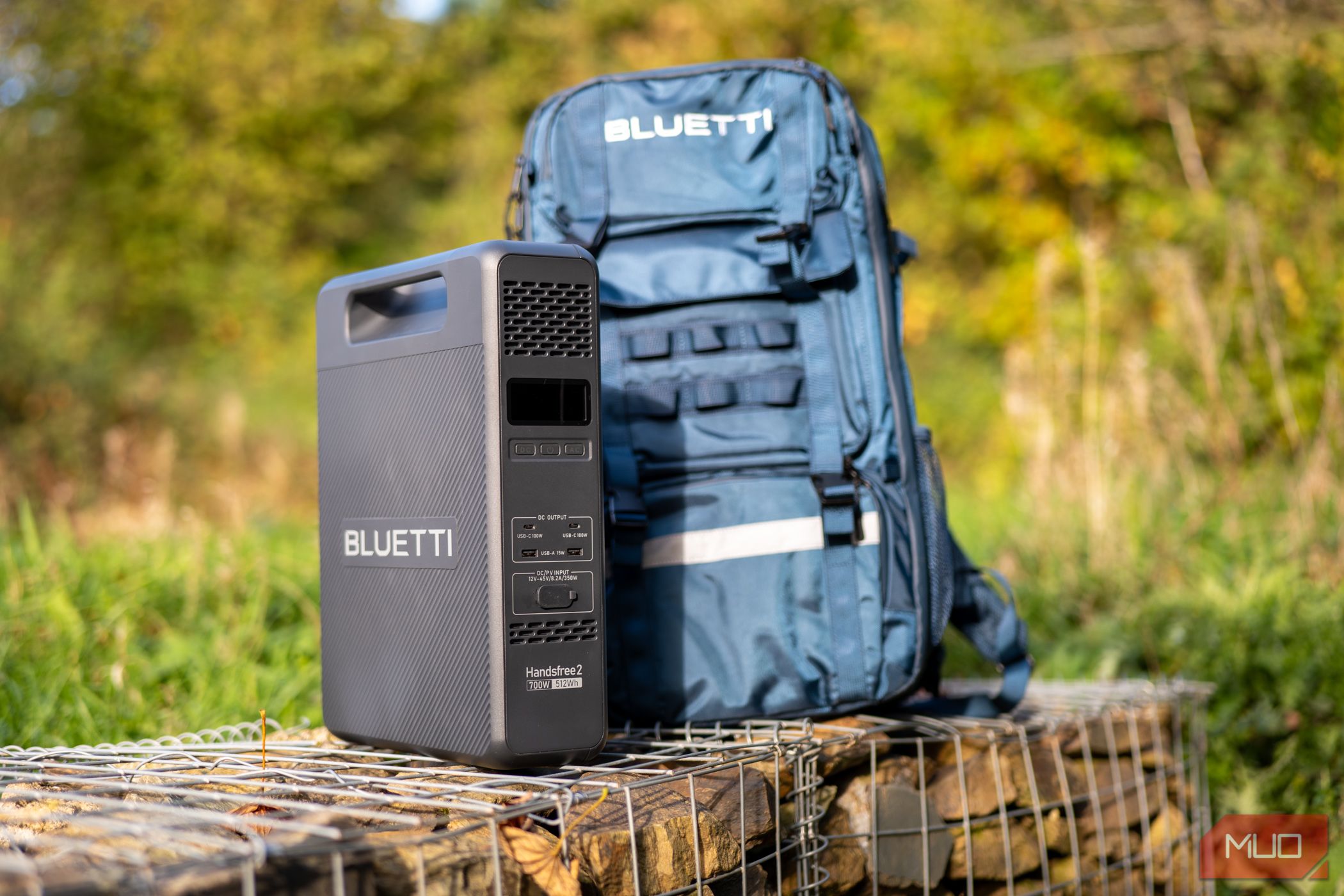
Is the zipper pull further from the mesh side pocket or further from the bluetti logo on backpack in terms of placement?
the mesh side pocket

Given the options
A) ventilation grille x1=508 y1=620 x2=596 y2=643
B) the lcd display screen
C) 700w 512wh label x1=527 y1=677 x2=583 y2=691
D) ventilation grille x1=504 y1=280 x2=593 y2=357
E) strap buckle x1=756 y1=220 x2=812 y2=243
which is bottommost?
700w 512wh label x1=527 y1=677 x2=583 y2=691

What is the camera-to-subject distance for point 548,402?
1532mm

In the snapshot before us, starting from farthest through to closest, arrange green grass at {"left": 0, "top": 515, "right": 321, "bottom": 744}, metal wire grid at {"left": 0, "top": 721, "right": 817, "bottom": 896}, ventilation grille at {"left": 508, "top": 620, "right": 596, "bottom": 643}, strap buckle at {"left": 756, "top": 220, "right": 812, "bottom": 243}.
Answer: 1. green grass at {"left": 0, "top": 515, "right": 321, "bottom": 744}
2. strap buckle at {"left": 756, "top": 220, "right": 812, "bottom": 243}
3. ventilation grille at {"left": 508, "top": 620, "right": 596, "bottom": 643}
4. metal wire grid at {"left": 0, "top": 721, "right": 817, "bottom": 896}

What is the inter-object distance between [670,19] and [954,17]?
3.82 metres

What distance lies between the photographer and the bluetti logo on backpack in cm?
212

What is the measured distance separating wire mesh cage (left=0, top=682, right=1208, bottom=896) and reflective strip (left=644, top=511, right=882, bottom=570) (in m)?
0.29

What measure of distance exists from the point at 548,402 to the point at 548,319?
0.11 m

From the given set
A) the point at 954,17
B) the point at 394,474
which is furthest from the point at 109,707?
the point at 954,17

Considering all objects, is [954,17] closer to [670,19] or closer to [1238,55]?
[1238,55]

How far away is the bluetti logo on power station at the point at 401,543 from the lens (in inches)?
60.3

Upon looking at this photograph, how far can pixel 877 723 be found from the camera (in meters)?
2.00

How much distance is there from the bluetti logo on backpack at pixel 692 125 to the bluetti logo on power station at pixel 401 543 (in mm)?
906

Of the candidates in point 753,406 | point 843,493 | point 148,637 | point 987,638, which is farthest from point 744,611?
point 148,637

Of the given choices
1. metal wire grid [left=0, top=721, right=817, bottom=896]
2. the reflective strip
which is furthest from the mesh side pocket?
metal wire grid [left=0, top=721, right=817, bottom=896]
